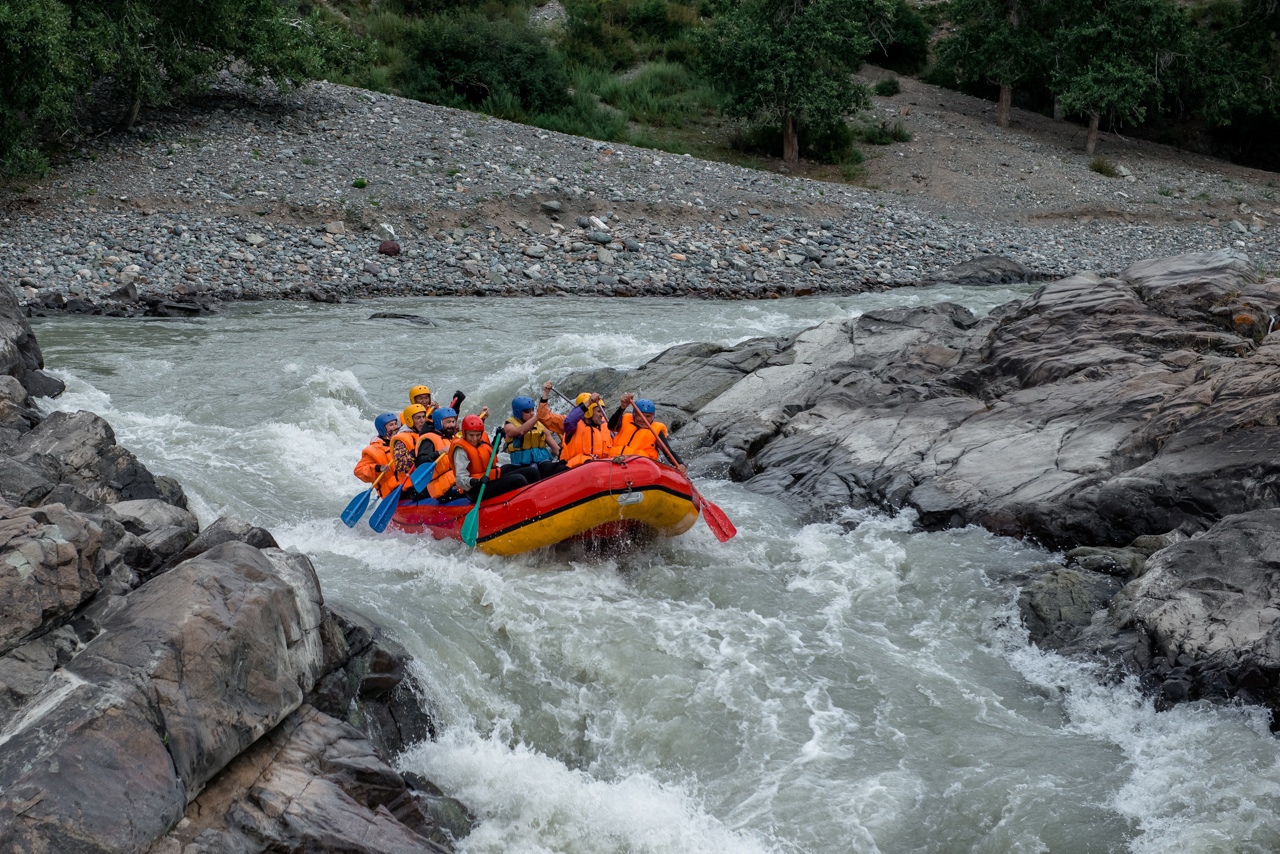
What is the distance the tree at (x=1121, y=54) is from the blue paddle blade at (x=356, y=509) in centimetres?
2227

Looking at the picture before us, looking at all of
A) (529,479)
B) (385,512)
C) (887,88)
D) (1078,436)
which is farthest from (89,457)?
(887,88)

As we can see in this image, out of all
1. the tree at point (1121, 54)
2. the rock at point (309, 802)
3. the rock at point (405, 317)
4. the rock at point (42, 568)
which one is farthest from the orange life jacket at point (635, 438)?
the tree at point (1121, 54)

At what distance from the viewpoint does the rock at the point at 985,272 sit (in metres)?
19.3

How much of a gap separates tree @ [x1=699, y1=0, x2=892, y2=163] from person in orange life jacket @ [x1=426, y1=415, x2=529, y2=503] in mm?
18664

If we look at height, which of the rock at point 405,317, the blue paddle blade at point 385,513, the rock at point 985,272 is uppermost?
the rock at point 985,272

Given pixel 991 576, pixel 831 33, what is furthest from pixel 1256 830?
pixel 831 33

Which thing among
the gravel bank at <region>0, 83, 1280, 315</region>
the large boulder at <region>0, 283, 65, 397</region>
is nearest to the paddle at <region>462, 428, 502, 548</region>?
the large boulder at <region>0, 283, 65, 397</region>

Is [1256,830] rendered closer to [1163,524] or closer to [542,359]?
[1163,524]

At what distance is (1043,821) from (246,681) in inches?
146

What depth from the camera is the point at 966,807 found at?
18.7 feet

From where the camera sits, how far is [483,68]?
27.6 meters

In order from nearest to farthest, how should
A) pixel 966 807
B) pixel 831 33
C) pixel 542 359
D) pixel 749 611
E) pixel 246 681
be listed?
pixel 246 681 < pixel 966 807 < pixel 749 611 < pixel 542 359 < pixel 831 33

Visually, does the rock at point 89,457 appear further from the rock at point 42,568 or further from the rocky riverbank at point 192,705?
the rock at point 42,568

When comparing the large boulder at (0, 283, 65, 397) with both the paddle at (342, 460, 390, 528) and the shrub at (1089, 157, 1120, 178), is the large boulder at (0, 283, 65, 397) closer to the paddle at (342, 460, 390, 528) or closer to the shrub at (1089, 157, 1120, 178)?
the paddle at (342, 460, 390, 528)
